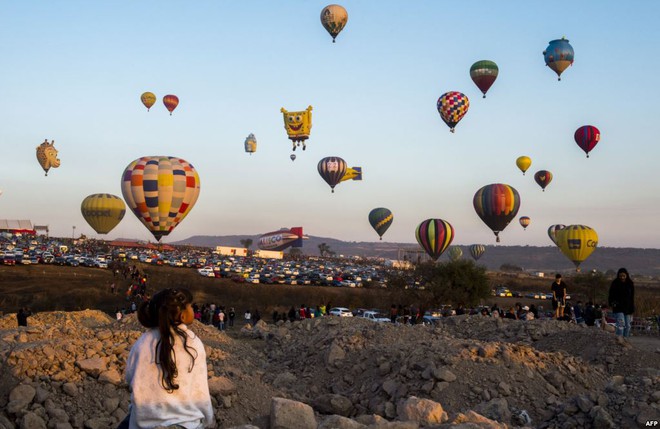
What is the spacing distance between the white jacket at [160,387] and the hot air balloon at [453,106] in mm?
54698

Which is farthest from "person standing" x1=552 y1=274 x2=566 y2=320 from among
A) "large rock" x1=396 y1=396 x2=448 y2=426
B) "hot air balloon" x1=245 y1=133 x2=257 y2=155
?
"hot air balloon" x1=245 y1=133 x2=257 y2=155

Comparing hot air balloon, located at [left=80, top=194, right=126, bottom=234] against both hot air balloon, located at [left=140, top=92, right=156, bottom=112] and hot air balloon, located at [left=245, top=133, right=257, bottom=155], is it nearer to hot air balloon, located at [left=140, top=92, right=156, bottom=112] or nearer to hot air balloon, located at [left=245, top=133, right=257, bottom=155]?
hot air balloon, located at [left=140, top=92, right=156, bottom=112]

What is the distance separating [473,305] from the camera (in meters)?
39.7

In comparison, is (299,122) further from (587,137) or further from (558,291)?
(558,291)

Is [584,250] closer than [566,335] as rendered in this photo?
No

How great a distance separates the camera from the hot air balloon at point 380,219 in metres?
84.4

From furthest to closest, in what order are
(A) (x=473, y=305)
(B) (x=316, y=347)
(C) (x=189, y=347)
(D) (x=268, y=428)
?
1. (A) (x=473, y=305)
2. (B) (x=316, y=347)
3. (D) (x=268, y=428)
4. (C) (x=189, y=347)

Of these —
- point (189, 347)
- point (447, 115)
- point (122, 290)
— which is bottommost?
point (122, 290)

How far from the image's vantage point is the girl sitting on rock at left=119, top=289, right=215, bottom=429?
4.06 m

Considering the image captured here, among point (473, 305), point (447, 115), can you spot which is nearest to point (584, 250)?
point (447, 115)

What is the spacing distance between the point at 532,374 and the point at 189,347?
1007 cm

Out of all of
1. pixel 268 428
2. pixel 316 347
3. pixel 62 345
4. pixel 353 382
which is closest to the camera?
pixel 268 428

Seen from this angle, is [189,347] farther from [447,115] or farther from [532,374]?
[447,115]

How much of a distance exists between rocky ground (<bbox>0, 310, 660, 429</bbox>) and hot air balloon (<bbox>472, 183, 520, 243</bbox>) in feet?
118
